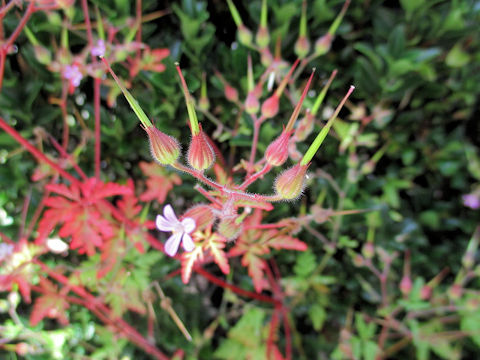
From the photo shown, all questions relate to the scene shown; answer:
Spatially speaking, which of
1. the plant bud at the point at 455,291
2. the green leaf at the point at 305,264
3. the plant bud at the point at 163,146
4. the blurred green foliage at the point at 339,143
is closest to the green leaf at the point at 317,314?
the blurred green foliage at the point at 339,143

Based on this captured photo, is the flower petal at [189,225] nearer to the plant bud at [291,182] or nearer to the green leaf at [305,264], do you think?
the plant bud at [291,182]

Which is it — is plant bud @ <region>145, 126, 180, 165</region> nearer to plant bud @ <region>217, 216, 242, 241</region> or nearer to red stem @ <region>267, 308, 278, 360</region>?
plant bud @ <region>217, 216, 242, 241</region>

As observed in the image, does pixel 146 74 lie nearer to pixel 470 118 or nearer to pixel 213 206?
pixel 213 206

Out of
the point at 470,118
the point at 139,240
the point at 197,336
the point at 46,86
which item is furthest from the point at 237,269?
the point at 470,118

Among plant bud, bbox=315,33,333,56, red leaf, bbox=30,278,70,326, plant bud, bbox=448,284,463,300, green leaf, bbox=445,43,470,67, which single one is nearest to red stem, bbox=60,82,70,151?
red leaf, bbox=30,278,70,326

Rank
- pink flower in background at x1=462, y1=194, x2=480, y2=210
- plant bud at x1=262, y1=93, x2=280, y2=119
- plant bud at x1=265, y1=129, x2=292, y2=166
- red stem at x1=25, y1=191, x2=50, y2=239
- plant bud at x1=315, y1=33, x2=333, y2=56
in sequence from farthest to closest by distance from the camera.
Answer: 1. pink flower in background at x1=462, y1=194, x2=480, y2=210
2. red stem at x1=25, y1=191, x2=50, y2=239
3. plant bud at x1=315, y1=33, x2=333, y2=56
4. plant bud at x1=262, y1=93, x2=280, y2=119
5. plant bud at x1=265, y1=129, x2=292, y2=166
